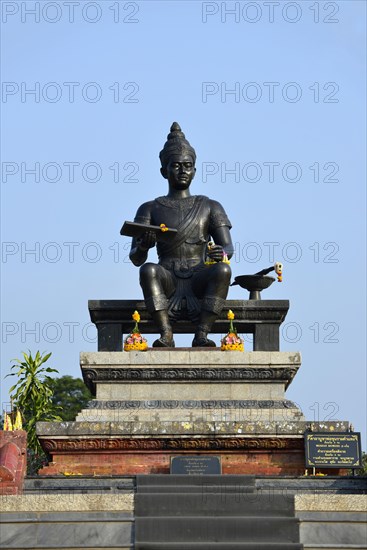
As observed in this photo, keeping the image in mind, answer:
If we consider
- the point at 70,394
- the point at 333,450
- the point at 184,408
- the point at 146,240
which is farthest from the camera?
the point at 70,394

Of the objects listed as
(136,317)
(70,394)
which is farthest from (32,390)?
(70,394)

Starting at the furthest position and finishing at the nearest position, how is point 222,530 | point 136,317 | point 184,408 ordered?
1. point 136,317
2. point 184,408
3. point 222,530

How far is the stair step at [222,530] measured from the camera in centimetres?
1333

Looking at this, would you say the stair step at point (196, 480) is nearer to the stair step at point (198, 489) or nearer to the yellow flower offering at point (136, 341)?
the stair step at point (198, 489)

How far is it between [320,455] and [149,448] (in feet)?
7.98

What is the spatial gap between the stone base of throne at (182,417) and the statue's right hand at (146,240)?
177cm

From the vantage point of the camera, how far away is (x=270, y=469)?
17.9m

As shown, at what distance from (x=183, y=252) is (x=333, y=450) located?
4.39 meters

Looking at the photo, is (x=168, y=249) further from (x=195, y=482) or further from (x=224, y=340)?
(x=195, y=482)

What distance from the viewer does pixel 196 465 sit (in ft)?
56.5

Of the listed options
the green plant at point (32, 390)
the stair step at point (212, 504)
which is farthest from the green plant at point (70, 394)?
the stair step at point (212, 504)

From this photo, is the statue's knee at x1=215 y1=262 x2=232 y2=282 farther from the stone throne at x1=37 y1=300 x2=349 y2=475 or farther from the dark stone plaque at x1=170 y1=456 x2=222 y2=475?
the dark stone plaque at x1=170 y1=456 x2=222 y2=475

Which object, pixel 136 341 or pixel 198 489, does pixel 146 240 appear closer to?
pixel 136 341

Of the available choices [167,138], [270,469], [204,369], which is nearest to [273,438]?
[270,469]
